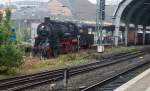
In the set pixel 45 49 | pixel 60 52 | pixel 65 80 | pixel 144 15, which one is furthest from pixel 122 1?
pixel 65 80

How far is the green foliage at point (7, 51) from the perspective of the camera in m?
26.9

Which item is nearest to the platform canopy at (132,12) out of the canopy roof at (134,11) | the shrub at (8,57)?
the canopy roof at (134,11)

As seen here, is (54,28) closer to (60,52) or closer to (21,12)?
(60,52)

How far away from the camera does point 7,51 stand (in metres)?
27.0

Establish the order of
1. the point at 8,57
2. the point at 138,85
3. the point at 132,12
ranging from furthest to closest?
the point at 132,12 < the point at 8,57 < the point at 138,85

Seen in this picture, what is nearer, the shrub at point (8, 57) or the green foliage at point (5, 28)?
the shrub at point (8, 57)

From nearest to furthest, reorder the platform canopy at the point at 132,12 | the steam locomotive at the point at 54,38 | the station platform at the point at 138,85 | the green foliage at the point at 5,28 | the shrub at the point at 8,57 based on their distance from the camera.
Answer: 1. the station platform at the point at 138,85
2. the shrub at the point at 8,57
3. the green foliage at the point at 5,28
4. the steam locomotive at the point at 54,38
5. the platform canopy at the point at 132,12

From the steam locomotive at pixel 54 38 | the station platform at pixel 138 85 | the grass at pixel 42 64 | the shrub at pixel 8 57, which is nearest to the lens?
Answer: the station platform at pixel 138 85

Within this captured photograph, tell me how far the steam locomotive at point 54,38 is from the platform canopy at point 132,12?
17733mm

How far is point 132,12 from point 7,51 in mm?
48187

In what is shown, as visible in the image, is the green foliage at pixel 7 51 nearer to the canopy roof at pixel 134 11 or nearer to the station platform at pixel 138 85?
the station platform at pixel 138 85

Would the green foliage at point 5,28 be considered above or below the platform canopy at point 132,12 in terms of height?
below

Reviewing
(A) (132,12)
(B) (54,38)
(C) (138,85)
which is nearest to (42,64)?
(B) (54,38)

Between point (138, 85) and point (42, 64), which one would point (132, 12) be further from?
point (138, 85)
